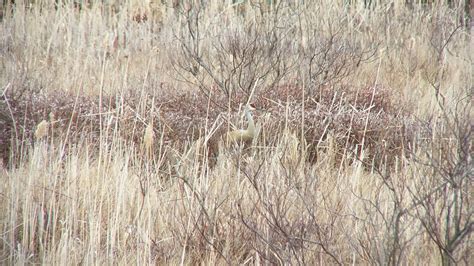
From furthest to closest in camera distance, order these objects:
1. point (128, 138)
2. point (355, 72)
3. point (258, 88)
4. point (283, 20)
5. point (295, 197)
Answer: point (283, 20), point (355, 72), point (258, 88), point (128, 138), point (295, 197)

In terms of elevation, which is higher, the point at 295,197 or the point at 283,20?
the point at 283,20

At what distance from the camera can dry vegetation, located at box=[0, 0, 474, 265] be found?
96.2 inches

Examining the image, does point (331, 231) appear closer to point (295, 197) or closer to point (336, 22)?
point (295, 197)

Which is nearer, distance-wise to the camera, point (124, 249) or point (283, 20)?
point (124, 249)

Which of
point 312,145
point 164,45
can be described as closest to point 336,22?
point 164,45

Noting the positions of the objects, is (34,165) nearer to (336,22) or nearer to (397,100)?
(397,100)

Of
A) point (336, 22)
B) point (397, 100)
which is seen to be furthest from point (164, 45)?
point (397, 100)

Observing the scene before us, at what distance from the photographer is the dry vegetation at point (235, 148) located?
2.44 m

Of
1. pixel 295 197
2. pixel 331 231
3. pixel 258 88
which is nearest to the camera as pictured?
pixel 331 231

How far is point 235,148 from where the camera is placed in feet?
10.4

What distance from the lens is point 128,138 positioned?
161 inches

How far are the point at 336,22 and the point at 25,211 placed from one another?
14.5 ft

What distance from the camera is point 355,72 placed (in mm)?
5559

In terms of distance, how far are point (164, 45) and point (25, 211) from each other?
3.94 m
